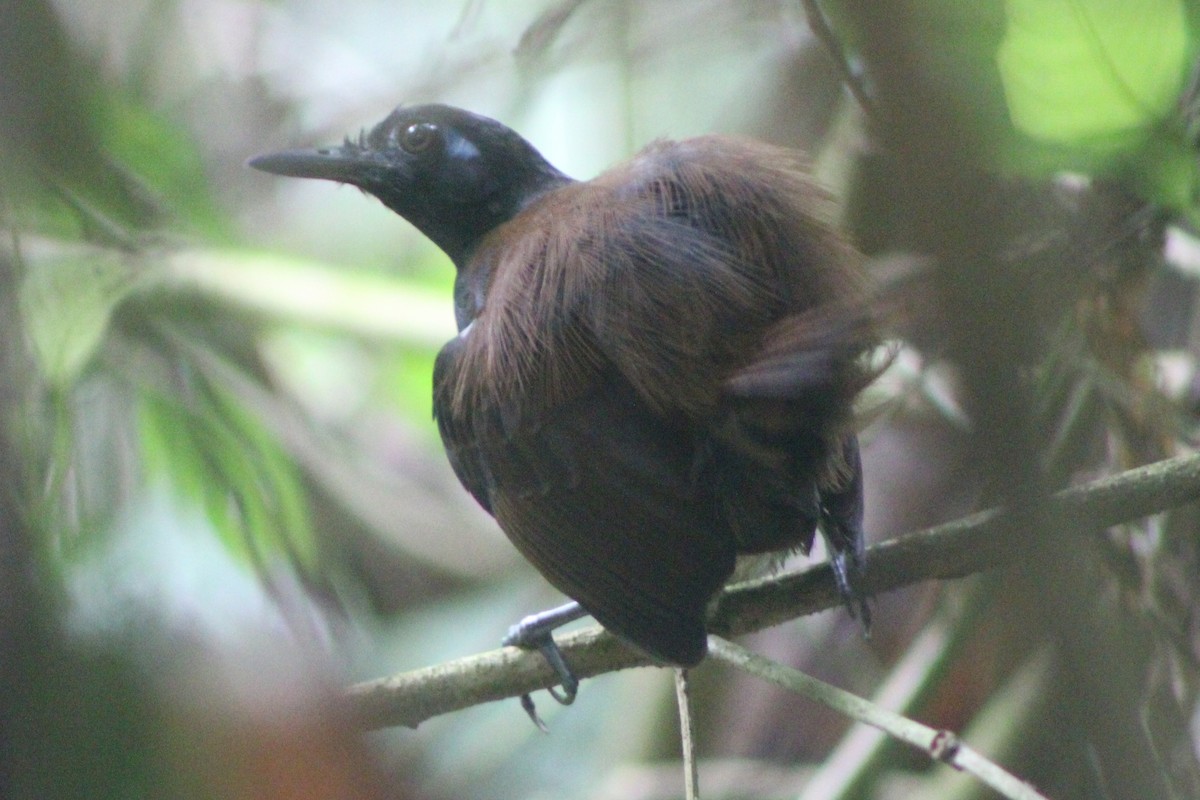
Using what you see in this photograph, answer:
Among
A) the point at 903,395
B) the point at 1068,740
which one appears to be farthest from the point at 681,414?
the point at 1068,740

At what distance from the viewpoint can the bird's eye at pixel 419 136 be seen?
2855mm

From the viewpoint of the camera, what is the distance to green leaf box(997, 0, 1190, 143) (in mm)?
1946

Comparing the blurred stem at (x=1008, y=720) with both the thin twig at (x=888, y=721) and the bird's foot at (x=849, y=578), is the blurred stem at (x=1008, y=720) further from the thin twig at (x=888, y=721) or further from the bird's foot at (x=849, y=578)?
the thin twig at (x=888, y=721)

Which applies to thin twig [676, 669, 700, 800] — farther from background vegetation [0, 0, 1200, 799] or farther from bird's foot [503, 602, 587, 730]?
background vegetation [0, 0, 1200, 799]

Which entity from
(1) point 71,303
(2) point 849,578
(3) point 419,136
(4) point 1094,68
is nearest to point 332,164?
(3) point 419,136

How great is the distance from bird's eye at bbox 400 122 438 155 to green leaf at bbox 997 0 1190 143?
4.38 feet

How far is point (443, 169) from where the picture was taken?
286cm

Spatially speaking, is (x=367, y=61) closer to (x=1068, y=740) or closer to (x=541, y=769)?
(x=541, y=769)

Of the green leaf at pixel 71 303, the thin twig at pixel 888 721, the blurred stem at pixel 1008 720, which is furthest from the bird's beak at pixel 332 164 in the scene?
the blurred stem at pixel 1008 720

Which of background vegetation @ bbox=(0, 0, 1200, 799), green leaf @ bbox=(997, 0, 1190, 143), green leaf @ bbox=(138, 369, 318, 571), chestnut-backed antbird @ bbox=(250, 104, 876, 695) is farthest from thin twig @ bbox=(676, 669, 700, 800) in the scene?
green leaf @ bbox=(997, 0, 1190, 143)

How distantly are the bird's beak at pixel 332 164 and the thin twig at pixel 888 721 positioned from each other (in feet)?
4.48

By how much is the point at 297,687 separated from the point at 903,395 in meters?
2.32

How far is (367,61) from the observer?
4438mm

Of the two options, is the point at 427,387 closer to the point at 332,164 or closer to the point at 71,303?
the point at 332,164
